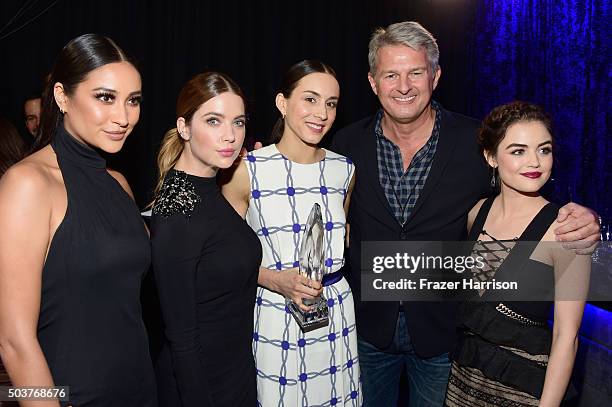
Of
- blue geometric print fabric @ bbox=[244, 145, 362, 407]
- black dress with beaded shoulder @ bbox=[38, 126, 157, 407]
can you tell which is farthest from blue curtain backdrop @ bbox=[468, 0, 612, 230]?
black dress with beaded shoulder @ bbox=[38, 126, 157, 407]

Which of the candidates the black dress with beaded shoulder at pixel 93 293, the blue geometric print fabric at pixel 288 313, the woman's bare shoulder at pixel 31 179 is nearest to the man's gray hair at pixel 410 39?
the blue geometric print fabric at pixel 288 313

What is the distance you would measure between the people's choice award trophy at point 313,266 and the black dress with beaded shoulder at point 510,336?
53 centimetres

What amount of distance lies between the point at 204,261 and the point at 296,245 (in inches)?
17.2

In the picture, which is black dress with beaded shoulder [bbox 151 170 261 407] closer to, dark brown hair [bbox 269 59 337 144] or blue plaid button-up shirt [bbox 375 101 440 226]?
dark brown hair [bbox 269 59 337 144]

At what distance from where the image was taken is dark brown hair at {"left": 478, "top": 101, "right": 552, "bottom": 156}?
1.99 metres

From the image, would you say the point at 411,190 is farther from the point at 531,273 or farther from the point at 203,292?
the point at 203,292

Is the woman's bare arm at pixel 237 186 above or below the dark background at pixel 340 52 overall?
below

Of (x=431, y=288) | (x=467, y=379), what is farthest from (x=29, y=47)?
(x=467, y=379)

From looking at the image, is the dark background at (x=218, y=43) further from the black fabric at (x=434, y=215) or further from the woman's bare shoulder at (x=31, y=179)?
the woman's bare shoulder at (x=31, y=179)

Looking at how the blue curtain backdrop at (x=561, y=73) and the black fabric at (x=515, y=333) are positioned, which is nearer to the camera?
the black fabric at (x=515, y=333)

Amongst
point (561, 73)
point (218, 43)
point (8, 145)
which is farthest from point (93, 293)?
point (561, 73)

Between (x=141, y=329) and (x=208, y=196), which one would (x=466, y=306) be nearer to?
(x=208, y=196)

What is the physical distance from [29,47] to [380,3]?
2930mm

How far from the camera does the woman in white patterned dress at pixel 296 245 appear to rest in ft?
6.96
